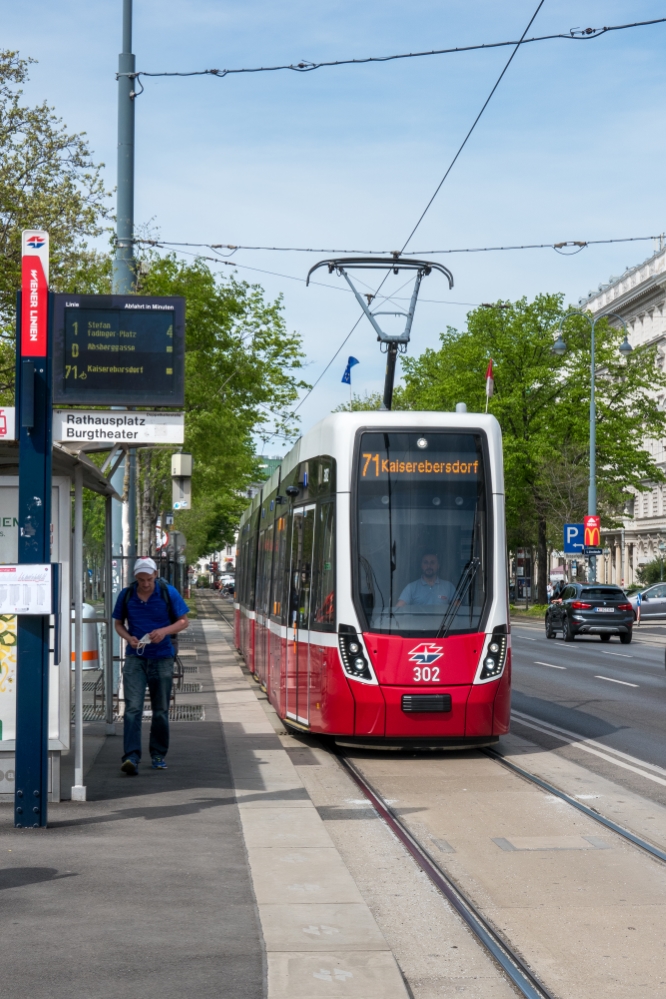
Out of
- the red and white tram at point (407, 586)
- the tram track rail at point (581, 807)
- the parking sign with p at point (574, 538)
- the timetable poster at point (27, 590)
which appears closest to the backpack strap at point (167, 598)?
the red and white tram at point (407, 586)

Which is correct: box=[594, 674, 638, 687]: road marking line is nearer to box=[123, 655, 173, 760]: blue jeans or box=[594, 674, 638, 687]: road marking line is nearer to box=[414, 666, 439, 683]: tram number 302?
box=[414, 666, 439, 683]: tram number 302

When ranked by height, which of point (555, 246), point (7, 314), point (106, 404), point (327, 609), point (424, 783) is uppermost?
point (555, 246)

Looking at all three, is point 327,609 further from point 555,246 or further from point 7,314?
point 555,246

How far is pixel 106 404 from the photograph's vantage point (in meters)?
8.91

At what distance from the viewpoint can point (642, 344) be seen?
79.5 m

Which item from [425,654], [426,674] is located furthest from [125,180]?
[426,674]

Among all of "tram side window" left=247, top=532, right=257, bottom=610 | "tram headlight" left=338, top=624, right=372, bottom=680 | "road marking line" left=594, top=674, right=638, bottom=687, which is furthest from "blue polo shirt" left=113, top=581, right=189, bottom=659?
"road marking line" left=594, top=674, right=638, bottom=687

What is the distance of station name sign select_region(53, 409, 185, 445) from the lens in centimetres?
884

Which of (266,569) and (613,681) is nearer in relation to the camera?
Result: (266,569)

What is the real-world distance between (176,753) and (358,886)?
5.27m

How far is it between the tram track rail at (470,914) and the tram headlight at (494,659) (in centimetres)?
217

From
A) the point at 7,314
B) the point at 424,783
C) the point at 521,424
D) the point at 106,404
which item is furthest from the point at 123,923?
the point at 521,424

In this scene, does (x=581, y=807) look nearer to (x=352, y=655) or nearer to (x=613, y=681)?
(x=352, y=655)

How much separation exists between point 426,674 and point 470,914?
535 centimetres
